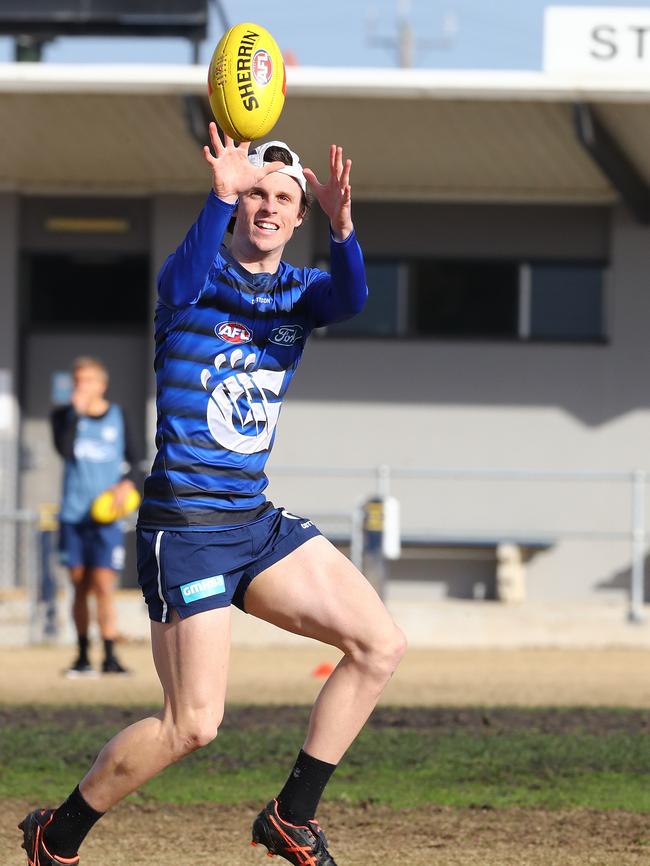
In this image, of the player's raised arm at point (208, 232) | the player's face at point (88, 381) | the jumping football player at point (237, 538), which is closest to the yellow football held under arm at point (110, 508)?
the player's face at point (88, 381)

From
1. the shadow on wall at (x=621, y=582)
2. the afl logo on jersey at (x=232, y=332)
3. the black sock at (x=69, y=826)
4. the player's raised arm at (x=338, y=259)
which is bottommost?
the shadow on wall at (x=621, y=582)

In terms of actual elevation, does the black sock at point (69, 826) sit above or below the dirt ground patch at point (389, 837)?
above

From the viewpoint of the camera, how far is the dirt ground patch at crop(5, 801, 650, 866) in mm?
5664

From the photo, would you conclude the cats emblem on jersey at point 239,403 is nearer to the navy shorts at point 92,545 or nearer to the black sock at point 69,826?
the black sock at point 69,826

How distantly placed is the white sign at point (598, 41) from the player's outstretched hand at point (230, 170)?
10033 mm

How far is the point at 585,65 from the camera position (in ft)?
46.8

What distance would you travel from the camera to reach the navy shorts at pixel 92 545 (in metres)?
11.5

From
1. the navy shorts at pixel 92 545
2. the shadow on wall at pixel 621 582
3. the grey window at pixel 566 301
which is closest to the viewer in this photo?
the navy shorts at pixel 92 545

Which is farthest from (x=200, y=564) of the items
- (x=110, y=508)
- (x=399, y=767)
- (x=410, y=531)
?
(x=410, y=531)

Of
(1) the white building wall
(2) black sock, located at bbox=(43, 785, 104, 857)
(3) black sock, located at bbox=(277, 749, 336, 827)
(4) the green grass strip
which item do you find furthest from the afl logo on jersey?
(1) the white building wall

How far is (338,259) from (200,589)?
3.95ft

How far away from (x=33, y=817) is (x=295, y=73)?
10275 millimetres

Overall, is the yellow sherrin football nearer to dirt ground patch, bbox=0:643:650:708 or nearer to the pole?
dirt ground patch, bbox=0:643:650:708

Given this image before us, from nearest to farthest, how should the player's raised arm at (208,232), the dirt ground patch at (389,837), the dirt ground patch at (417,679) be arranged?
the player's raised arm at (208,232), the dirt ground patch at (389,837), the dirt ground patch at (417,679)
